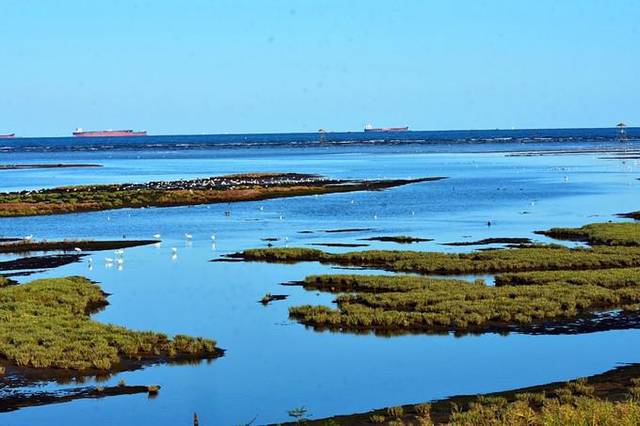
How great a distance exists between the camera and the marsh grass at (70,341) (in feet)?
93.1

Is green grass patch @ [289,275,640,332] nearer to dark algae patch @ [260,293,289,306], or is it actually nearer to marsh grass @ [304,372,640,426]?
dark algae patch @ [260,293,289,306]

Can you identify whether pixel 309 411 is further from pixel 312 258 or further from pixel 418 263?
pixel 312 258

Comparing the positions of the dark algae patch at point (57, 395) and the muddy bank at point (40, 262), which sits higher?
the dark algae patch at point (57, 395)

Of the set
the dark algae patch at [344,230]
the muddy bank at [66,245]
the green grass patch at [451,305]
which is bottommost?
the dark algae patch at [344,230]

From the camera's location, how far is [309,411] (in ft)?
79.6

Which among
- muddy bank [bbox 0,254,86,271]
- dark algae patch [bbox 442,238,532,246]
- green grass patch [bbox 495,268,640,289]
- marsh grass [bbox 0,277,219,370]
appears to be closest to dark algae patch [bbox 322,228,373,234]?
dark algae patch [bbox 442,238,532,246]

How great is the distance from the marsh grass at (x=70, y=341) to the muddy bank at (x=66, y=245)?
18.6 metres

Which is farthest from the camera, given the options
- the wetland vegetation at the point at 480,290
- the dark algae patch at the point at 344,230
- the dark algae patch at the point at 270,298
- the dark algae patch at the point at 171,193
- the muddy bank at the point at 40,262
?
the dark algae patch at the point at 171,193

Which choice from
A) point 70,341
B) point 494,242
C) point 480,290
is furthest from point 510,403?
point 494,242

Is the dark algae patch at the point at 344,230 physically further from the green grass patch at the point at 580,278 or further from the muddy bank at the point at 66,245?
the green grass patch at the point at 580,278

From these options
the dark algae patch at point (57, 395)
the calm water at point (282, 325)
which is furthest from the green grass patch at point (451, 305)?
the dark algae patch at point (57, 395)

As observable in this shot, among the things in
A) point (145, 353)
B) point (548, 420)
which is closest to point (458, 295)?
Answer: point (145, 353)

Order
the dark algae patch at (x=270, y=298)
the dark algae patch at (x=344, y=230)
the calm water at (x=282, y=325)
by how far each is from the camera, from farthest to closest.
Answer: the dark algae patch at (x=344, y=230) < the dark algae patch at (x=270, y=298) < the calm water at (x=282, y=325)

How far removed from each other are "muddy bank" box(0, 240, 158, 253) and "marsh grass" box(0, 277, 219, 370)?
18613mm
